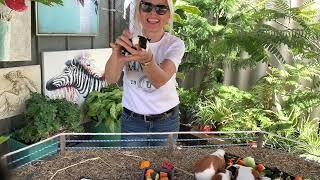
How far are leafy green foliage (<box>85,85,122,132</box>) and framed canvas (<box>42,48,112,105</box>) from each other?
0.26ft

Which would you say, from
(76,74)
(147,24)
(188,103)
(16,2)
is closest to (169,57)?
(147,24)

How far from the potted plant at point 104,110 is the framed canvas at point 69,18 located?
0.46 meters

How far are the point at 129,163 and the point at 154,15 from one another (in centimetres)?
50

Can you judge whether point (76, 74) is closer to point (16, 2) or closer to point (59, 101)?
point (59, 101)

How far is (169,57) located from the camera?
1.13m

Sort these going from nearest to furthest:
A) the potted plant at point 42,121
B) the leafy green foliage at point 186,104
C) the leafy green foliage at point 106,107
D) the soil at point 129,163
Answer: the soil at point 129,163, the potted plant at point 42,121, the leafy green foliage at point 106,107, the leafy green foliage at point 186,104

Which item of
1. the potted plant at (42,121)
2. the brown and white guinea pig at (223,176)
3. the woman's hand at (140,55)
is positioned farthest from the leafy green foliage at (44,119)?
the brown and white guinea pig at (223,176)

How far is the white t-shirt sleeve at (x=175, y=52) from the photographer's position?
44.6 inches

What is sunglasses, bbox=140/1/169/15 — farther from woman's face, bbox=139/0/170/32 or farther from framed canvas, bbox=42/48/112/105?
framed canvas, bbox=42/48/112/105

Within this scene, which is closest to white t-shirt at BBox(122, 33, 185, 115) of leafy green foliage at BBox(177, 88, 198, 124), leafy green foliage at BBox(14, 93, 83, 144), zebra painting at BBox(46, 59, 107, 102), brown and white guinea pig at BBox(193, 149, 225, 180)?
brown and white guinea pig at BBox(193, 149, 225, 180)

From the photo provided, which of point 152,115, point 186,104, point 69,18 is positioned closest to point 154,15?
point 152,115

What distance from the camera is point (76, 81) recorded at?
2342mm

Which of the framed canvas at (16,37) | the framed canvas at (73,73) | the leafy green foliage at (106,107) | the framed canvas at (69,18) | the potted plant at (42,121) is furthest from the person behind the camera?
the leafy green foliage at (106,107)

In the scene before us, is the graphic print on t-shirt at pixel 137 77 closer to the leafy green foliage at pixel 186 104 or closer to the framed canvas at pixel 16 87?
the framed canvas at pixel 16 87
